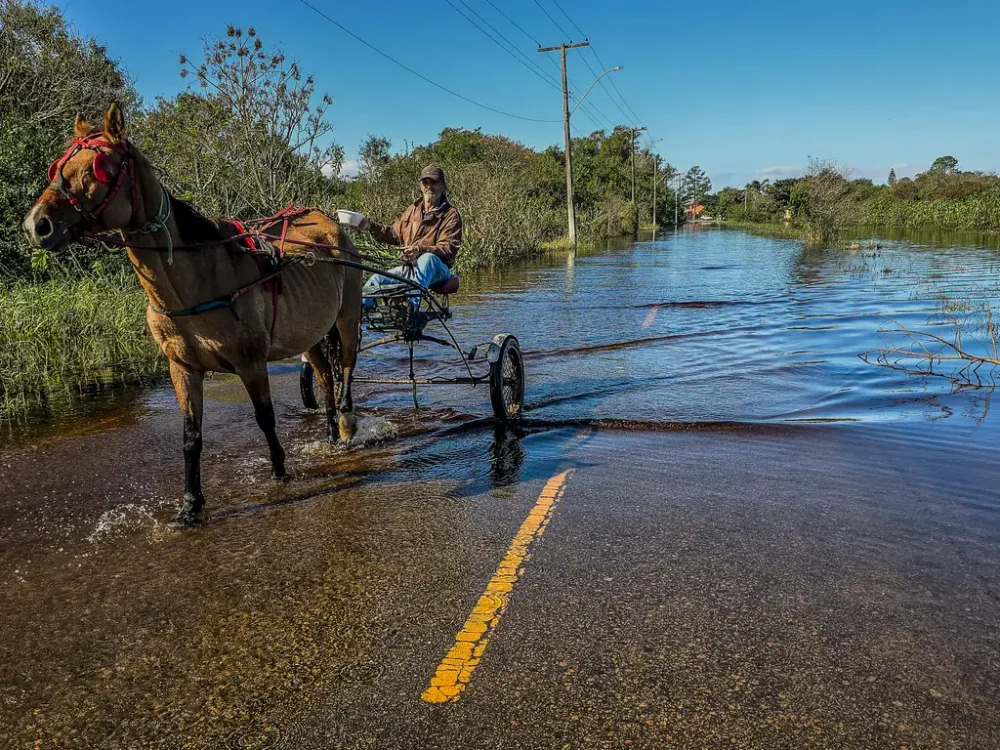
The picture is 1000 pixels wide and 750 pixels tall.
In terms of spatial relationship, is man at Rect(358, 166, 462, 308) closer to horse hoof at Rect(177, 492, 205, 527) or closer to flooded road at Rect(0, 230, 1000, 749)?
flooded road at Rect(0, 230, 1000, 749)

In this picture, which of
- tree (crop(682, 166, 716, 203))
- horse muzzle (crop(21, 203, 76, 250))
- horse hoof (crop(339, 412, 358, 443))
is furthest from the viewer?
tree (crop(682, 166, 716, 203))

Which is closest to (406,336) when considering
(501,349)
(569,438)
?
(501,349)

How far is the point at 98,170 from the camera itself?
371cm

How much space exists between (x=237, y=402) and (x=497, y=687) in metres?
5.96

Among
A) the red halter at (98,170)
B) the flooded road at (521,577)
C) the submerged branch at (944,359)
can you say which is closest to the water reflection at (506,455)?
the flooded road at (521,577)

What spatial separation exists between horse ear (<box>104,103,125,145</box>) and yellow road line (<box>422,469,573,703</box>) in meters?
3.09

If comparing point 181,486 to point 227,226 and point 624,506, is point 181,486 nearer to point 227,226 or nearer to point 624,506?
point 227,226

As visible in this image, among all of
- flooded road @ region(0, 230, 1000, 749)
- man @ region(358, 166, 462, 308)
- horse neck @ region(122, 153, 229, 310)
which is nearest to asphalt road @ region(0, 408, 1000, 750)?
flooded road @ region(0, 230, 1000, 749)

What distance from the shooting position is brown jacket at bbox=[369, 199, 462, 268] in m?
7.26

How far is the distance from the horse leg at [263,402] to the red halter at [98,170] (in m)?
1.37

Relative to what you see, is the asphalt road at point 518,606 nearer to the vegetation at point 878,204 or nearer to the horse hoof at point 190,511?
the horse hoof at point 190,511

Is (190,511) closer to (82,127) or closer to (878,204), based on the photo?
(82,127)

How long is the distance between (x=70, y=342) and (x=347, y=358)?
5.14 m

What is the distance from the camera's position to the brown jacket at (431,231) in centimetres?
726
